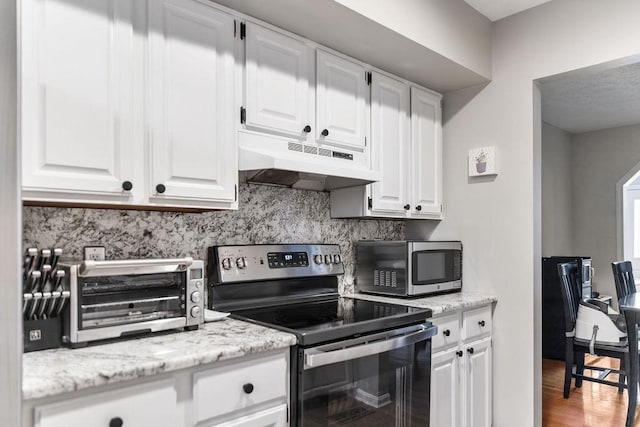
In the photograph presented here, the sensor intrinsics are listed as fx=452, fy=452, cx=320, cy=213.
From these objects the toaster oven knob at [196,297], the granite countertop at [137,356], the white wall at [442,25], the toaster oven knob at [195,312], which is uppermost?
the white wall at [442,25]

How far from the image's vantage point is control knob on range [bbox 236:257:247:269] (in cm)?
210

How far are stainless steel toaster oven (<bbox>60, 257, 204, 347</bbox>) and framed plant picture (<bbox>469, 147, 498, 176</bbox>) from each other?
6.29 feet

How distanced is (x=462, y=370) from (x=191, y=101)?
1.97 m

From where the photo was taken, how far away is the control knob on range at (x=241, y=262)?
2.10m

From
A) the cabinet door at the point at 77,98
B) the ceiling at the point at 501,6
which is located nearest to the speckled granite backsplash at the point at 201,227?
the cabinet door at the point at 77,98

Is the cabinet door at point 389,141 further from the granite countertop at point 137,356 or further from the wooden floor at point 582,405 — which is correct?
the wooden floor at point 582,405

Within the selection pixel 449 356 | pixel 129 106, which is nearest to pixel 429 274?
pixel 449 356

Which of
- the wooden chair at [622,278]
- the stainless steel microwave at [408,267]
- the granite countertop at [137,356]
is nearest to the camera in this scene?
the granite countertop at [137,356]

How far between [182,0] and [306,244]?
50.8 inches

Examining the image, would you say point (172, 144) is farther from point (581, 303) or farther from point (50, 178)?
point (581, 303)

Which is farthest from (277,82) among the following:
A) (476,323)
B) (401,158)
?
(476,323)

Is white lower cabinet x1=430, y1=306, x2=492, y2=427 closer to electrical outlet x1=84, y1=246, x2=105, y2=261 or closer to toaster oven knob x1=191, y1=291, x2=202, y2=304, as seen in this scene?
toaster oven knob x1=191, y1=291, x2=202, y2=304

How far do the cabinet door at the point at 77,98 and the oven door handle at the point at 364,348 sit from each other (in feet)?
2.86

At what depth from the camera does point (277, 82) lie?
2.07 metres
